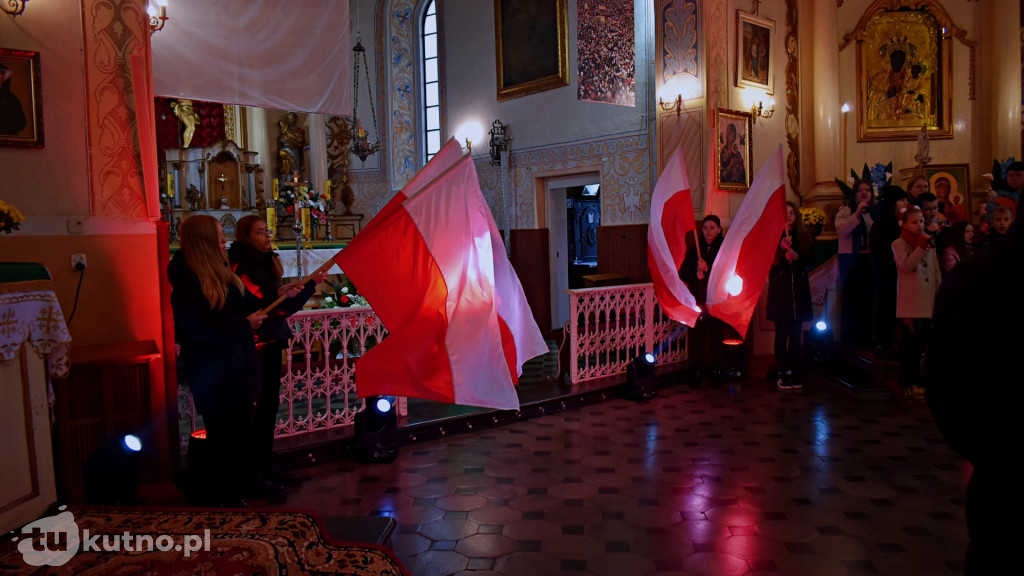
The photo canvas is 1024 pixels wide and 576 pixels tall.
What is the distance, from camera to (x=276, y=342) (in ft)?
12.9

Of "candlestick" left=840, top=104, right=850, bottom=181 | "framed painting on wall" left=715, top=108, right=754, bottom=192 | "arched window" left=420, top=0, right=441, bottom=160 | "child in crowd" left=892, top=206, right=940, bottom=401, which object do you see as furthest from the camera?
"arched window" left=420, top=0, right=441, bottom=160

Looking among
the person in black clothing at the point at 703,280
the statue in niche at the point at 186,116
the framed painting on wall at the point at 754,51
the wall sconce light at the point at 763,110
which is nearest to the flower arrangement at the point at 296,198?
the statue in niche at the point at 186,116

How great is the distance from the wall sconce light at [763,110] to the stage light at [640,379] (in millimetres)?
3530

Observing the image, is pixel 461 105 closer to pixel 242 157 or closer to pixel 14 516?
pixel 242 157

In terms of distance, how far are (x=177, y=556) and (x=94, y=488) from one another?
998 millimetres

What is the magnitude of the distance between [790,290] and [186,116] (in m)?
9.29

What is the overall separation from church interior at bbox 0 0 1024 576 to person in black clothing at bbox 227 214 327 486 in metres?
0.36

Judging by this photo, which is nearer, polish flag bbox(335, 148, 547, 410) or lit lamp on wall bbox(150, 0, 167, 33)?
polish flag bbox(335, 148, 547, 410)

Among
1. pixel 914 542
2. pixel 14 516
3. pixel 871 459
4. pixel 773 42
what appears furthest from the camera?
pixel 773 42

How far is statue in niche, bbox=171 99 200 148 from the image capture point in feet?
34.4

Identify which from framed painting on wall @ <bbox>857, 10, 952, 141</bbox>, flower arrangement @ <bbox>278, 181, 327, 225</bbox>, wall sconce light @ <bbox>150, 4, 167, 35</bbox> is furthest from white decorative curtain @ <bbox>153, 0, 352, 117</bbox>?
framed painting on wall @ <bbox>857, 10, 952, 141</bbox>

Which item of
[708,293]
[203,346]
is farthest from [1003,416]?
[708,293]

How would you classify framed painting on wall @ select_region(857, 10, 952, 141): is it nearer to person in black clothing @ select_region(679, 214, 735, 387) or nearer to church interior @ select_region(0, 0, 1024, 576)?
church interior @ select_region(0, 0, 1024, 576)

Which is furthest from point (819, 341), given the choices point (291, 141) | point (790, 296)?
point (291, 141)
